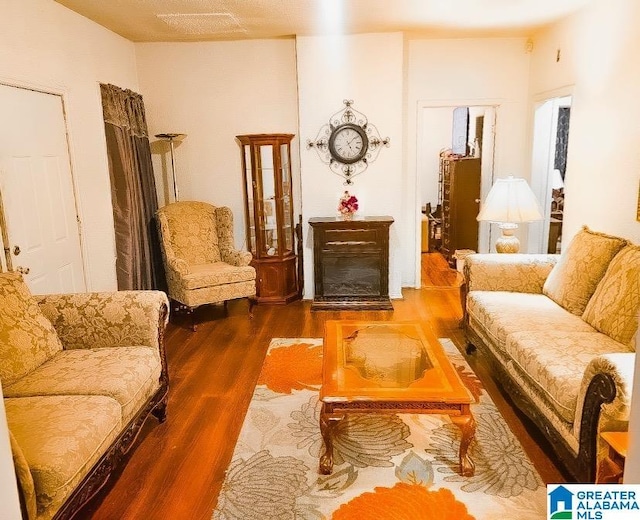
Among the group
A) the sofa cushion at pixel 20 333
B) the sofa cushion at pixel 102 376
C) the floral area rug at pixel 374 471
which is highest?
the sofa cushion at pixel 20 333

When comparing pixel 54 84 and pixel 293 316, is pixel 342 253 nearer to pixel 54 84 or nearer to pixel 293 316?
pixel 293 316

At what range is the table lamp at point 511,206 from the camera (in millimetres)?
4031

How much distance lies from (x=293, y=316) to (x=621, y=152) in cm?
291

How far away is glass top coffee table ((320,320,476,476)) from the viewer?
2230 millimetres

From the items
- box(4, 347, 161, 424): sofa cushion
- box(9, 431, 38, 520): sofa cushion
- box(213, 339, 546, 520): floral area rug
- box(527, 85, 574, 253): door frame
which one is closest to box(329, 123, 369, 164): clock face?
box(527, 85, 574, 253): door frame

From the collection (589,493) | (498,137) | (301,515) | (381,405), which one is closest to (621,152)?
(498,137)

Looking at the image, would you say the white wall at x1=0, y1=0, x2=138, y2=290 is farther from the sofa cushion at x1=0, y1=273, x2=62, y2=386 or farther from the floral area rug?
the floral area rug

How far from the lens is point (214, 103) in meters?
5.12

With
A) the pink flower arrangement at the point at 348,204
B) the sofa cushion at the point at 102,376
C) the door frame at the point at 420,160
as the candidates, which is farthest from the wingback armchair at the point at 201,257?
the door frame at the point at 420,160

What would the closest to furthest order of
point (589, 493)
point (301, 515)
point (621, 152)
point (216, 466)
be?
1. point (589, 493)
2. point (301, 515)
3. point (216, 466)
4. point (621, 152)

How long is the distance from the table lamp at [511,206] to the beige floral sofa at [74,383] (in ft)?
8.82

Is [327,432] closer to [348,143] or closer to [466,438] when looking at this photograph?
[466,438]

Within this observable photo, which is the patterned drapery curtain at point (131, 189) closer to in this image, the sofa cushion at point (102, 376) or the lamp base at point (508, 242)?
the sofa cushion at point (102, 376)

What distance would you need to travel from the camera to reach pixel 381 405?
224 centimetres
